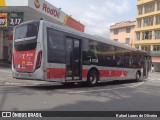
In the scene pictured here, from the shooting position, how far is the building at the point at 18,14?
30688 mm

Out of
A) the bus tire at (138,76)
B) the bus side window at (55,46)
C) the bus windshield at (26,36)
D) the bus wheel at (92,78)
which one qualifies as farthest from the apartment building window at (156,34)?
the bus windshield at (26,36)

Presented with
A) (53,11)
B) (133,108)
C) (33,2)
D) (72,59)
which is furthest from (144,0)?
(133,108)

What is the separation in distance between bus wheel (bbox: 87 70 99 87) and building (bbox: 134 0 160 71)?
5397 cm

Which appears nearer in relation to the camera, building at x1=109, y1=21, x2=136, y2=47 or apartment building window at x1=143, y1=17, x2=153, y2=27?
apartment building window at x1=143, y1=17, x2=153, y2=27

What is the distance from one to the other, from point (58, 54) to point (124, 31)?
250 feet

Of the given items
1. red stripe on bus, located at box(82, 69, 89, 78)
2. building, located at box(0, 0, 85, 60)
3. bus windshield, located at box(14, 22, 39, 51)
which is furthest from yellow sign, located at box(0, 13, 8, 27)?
red stripe on bus, located at box(82, 69, 89, 78)

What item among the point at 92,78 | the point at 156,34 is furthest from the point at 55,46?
the point at 156,34

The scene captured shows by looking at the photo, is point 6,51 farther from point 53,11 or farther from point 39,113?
point 39,113

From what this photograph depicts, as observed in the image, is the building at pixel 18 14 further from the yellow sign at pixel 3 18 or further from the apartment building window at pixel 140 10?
the apartment building window at pixel 140 10

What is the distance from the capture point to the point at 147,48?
240ft

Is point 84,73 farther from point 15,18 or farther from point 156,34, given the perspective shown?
point 156,34

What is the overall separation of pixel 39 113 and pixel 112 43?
12.4 meters

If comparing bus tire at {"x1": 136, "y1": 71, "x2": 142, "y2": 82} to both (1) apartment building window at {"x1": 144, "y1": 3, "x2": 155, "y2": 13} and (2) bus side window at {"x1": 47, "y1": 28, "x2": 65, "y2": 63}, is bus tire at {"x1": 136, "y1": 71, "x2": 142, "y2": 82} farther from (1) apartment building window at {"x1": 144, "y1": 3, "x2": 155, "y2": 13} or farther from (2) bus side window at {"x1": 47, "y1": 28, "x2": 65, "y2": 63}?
(1) apartment building window at {"x1": 144, "y1": 3, "x2": 155, "y2": 13}

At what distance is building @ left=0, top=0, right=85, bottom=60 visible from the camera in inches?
1208
